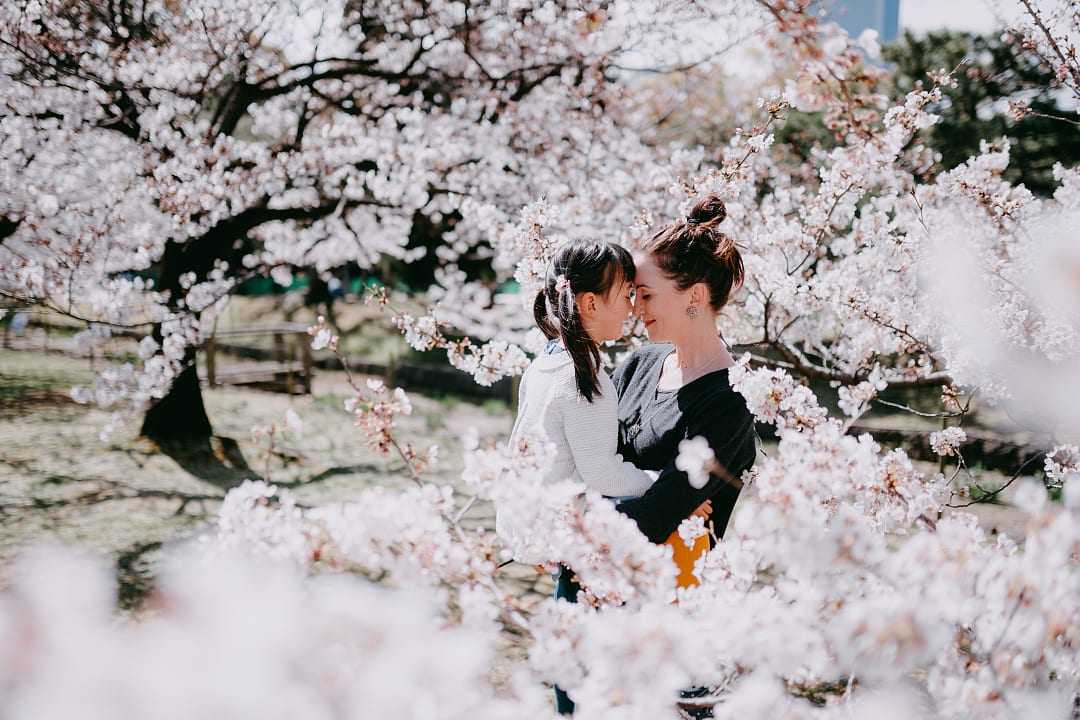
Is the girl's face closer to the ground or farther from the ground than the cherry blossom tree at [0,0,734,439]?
closer to the ground

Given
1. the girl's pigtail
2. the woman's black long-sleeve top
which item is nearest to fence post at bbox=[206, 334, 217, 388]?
the girl's pigtail

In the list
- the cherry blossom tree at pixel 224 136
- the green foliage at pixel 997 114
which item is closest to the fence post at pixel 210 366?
the cherry blossom tree at pixel 224 136

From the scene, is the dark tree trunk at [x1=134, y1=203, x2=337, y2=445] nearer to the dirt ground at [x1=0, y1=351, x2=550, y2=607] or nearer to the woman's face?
the dirt ground at [x1=0, y1=351, x2=550, y2=607]

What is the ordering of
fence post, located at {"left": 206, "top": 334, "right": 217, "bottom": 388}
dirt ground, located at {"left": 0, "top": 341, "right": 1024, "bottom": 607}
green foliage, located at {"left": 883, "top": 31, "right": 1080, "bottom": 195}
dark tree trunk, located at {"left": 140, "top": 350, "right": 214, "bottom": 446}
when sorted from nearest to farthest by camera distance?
dirt ground, located at {"left": 0, "top": 341, "right": 1024, "bottom": 607} → dark tree trunk, located at {"left": 140, "top": 350, "right": 214, "bottom": 446} → green foliage, located at {"left": 883, "top": 31, "right": 1080, "bottom": 195} → fence post, located at {"left": 206, "top": 334, "right": 217, "bottom": 388}

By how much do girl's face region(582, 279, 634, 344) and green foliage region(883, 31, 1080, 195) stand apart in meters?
8.57

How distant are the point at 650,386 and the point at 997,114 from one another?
9697 millimetres

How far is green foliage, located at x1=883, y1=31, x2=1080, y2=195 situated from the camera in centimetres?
897

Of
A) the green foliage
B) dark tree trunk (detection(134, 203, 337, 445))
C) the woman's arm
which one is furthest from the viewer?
the green foliage

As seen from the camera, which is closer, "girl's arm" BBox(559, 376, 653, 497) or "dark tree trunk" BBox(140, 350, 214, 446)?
"girl's arm" BBox(559, 376, 653, 497)

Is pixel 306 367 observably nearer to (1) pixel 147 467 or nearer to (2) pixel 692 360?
(1) pixel 147 467

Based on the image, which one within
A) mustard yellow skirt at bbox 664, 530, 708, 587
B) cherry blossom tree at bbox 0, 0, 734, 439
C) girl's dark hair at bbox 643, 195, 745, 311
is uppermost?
cherry blossom tree at bbox 0, 0, 734, 439

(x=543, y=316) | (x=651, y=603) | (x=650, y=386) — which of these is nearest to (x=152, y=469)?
(x=543, y=316)

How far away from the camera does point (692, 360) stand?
84.8 inches

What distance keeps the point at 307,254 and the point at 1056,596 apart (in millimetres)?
10764
